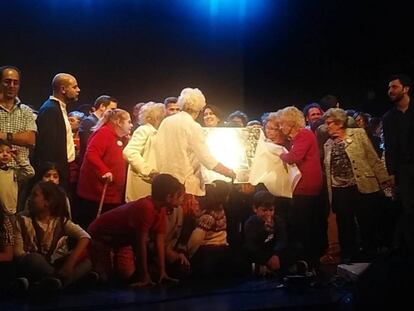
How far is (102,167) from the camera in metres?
5.27

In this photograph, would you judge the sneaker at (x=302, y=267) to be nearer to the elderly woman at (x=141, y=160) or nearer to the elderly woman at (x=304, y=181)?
the elderly woman at (x=304, y=181)

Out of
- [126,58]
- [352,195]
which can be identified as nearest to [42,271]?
[352,195]

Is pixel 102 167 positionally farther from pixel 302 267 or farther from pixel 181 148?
pixel 302 267

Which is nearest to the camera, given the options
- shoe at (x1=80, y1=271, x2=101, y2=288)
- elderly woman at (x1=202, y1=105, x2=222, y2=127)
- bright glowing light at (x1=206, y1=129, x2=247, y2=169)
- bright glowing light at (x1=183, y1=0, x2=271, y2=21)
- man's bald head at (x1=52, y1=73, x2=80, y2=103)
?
shoe at (x1=80, y1=271, x2=101, y2=288)

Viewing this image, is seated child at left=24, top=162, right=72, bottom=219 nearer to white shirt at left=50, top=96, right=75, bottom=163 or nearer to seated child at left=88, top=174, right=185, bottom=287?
white shirt at left=50, top=96, right=75, bottom=163

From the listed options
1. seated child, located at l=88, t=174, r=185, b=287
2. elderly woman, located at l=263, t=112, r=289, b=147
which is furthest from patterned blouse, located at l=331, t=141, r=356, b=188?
seated child, located at l=88, t=174, r=185, b=287

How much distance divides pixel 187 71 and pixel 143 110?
3.02 metres

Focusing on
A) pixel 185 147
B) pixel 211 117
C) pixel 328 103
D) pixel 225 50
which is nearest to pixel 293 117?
pixel 211 117

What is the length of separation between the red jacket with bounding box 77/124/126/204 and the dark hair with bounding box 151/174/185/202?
1.50 feet

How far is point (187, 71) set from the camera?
8484 millimetres

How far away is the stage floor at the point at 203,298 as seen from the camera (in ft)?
14.2

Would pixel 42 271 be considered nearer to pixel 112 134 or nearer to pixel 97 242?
pixel 97 242

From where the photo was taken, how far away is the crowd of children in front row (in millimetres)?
4797

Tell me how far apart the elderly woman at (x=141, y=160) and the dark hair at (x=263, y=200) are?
909 millimetres
